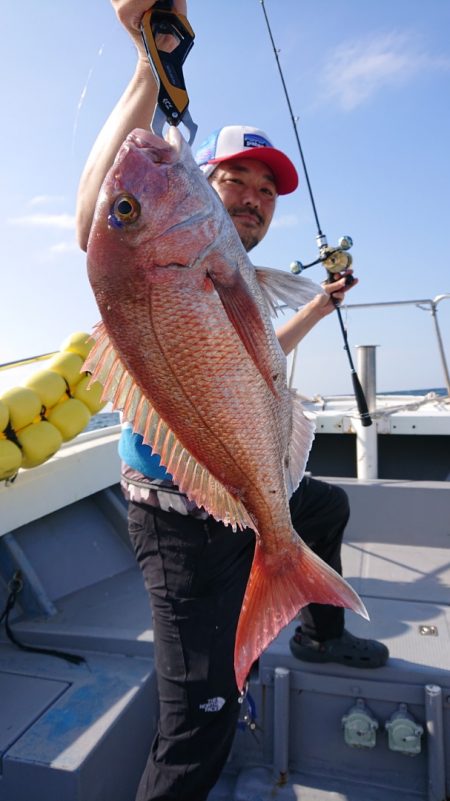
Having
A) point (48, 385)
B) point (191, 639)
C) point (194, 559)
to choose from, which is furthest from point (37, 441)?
point (191, 639)

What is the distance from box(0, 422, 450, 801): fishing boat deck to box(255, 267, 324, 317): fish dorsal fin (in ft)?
6.32

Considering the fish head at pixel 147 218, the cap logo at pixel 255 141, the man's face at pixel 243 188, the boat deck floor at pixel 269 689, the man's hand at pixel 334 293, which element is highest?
the cap logo at pixel 255 141

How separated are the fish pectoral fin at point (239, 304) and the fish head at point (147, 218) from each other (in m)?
0.07

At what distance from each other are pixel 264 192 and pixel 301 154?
241 cm

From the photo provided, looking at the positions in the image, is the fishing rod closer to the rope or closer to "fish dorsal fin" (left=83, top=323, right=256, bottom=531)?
"fish dorsal fin" (left=83, top=323, right=256, bottom=531)

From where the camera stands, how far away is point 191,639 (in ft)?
7.05

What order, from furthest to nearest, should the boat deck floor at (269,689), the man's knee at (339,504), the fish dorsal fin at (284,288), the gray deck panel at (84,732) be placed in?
1. the man's knee at (339,504)
2. the boat deck floor at (269,689)
3. the gray deck panel at (84,732)
4. the fish dorsal fin at (284,288)

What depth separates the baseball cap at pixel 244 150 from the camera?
7.52ft

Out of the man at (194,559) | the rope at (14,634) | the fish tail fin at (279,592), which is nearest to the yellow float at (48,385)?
the rope at (14,634)

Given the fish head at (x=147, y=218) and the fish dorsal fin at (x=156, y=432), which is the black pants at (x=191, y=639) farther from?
the fish head at (x=147, y=218)

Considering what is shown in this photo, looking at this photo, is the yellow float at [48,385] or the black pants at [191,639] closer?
the black pants at [191,639]

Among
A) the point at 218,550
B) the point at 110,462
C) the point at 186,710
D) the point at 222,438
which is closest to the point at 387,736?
the point at 186,710

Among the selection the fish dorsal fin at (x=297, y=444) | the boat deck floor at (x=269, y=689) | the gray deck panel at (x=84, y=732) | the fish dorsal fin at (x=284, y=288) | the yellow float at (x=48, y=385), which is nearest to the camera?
the fish dorsal fin at (x=284, y=288)

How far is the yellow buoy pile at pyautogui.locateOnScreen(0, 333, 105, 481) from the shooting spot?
3.36 metres
